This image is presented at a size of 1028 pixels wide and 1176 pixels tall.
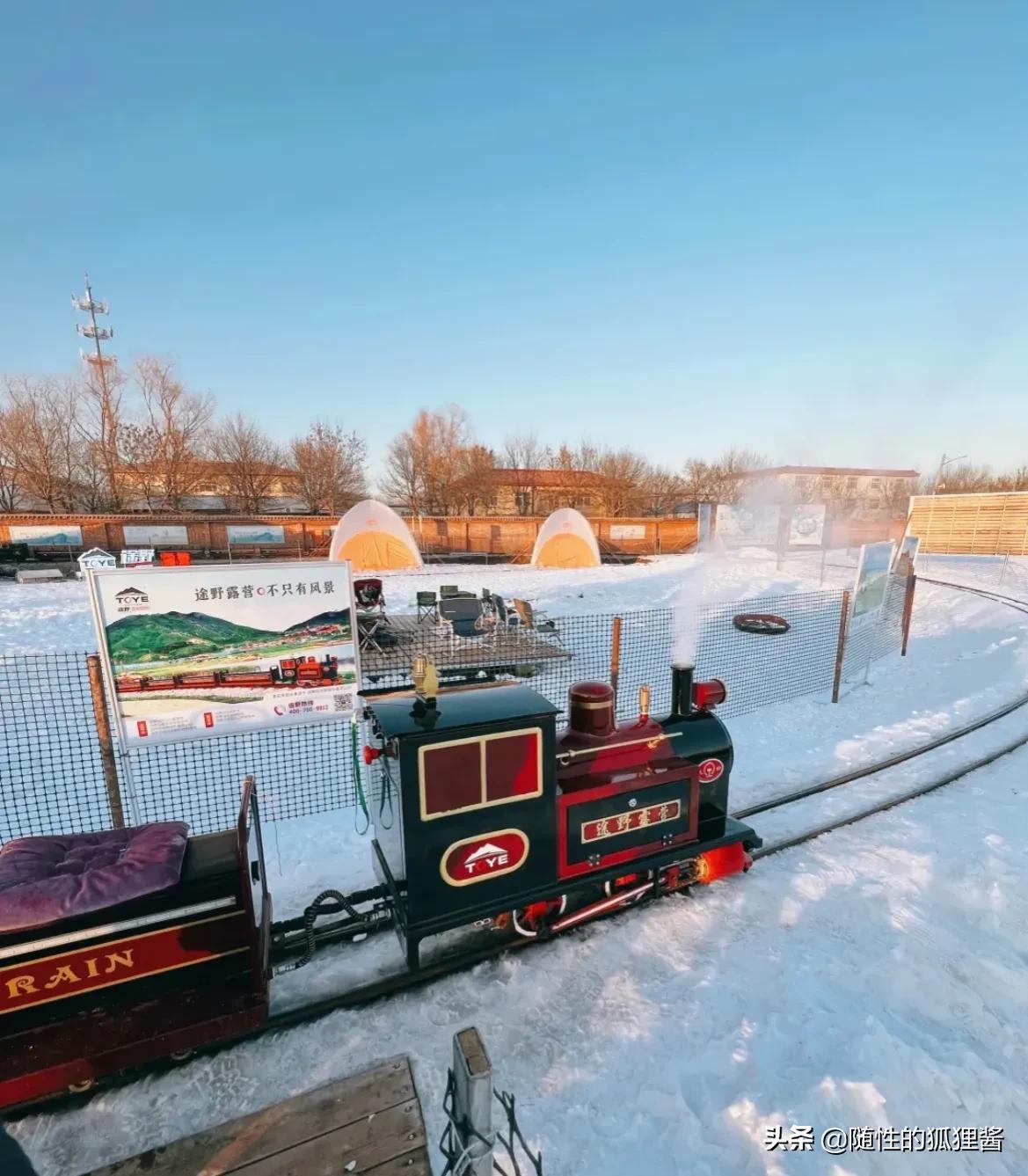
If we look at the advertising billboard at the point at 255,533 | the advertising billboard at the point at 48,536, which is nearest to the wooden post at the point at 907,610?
the advertising billboard at the point at 255,533

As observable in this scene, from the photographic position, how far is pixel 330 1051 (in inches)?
144

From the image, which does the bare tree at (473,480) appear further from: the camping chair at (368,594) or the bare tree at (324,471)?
the camping chair at (368,594)

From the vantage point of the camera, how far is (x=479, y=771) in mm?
3824

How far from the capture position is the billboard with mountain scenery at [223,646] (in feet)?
18.5

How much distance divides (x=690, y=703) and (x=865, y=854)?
2551 mm

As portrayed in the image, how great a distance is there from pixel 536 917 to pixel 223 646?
4157 mm

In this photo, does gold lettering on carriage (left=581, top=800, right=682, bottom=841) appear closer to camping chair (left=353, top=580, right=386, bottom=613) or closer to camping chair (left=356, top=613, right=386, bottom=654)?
camping chair (left=356, top=613, right=386, bottom=654)

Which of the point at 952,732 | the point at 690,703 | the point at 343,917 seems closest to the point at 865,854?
the point at 690,703

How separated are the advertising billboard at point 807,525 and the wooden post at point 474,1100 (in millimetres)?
27944

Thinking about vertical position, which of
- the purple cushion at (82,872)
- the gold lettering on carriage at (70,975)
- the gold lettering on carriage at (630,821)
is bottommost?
the gold lettering on carriage at (630,821)

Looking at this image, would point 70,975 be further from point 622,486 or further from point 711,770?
point 622,486

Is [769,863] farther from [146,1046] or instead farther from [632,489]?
[632,489]

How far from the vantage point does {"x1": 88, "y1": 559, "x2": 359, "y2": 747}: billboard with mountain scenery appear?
18.5 feet

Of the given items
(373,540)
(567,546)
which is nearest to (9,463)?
(373,540)
